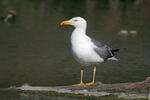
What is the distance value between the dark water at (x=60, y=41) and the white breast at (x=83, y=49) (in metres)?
1.94

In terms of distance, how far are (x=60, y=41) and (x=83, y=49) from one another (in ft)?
28.6

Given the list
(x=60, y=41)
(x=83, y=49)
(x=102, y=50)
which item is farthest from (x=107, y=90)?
(x=60, y=41)

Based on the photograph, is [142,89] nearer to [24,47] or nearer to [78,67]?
[78,67]

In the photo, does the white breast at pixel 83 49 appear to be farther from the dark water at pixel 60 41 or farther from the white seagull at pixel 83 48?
the dark water at pixel 60 41

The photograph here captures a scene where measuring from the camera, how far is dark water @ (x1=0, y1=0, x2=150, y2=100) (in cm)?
1394

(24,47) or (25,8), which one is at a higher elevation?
(25,8)

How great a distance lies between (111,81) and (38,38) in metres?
7.29

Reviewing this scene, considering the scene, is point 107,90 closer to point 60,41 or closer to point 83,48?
point 83,48

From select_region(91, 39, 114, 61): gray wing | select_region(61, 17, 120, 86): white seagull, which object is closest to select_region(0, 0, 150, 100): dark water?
select_region(91, 39, 114, 61): gray wing

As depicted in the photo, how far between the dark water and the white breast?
6.38 feet

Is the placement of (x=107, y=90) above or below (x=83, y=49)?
below

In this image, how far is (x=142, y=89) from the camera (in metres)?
10.3

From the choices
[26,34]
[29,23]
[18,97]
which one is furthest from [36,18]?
[18,97]

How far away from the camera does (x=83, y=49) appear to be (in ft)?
35.4
